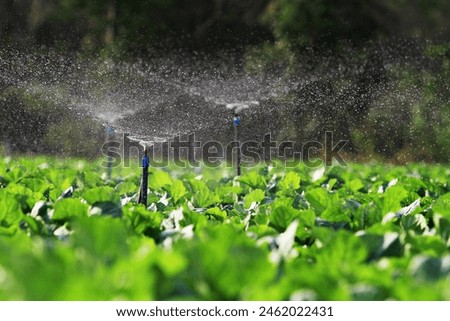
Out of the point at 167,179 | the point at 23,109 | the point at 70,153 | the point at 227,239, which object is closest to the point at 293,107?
the point at 70,153

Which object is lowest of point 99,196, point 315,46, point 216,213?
point 216,213

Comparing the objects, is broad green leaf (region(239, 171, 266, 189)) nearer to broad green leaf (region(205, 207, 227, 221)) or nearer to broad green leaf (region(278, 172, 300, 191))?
broad green leaf (region(278, 172, 300, 191))

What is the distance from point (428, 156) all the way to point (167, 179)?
18.3 metres

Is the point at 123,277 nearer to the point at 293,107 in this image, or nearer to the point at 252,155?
the point at 252,155

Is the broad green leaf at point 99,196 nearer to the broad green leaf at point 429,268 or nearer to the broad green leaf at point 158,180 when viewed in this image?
the broad green leaf at point 429,268

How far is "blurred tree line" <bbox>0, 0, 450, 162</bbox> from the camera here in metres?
21.3

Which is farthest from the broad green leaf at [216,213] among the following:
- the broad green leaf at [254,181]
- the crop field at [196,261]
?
the broad green leaf at [254,181]

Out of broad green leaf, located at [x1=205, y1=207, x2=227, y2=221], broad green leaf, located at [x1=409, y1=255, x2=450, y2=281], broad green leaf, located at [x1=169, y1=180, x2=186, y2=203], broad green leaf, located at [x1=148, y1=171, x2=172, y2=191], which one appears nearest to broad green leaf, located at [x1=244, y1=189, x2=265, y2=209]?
broad green leaf, located at [x1=169, y1=180, x2=186, y2=203]

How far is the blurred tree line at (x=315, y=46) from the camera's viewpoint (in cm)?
2130

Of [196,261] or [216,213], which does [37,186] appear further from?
[196,261]

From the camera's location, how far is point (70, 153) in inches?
740

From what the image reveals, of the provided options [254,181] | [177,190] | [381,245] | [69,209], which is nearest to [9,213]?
[69,209]

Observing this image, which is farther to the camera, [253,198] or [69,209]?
[253,198]

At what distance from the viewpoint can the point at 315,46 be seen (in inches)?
923
